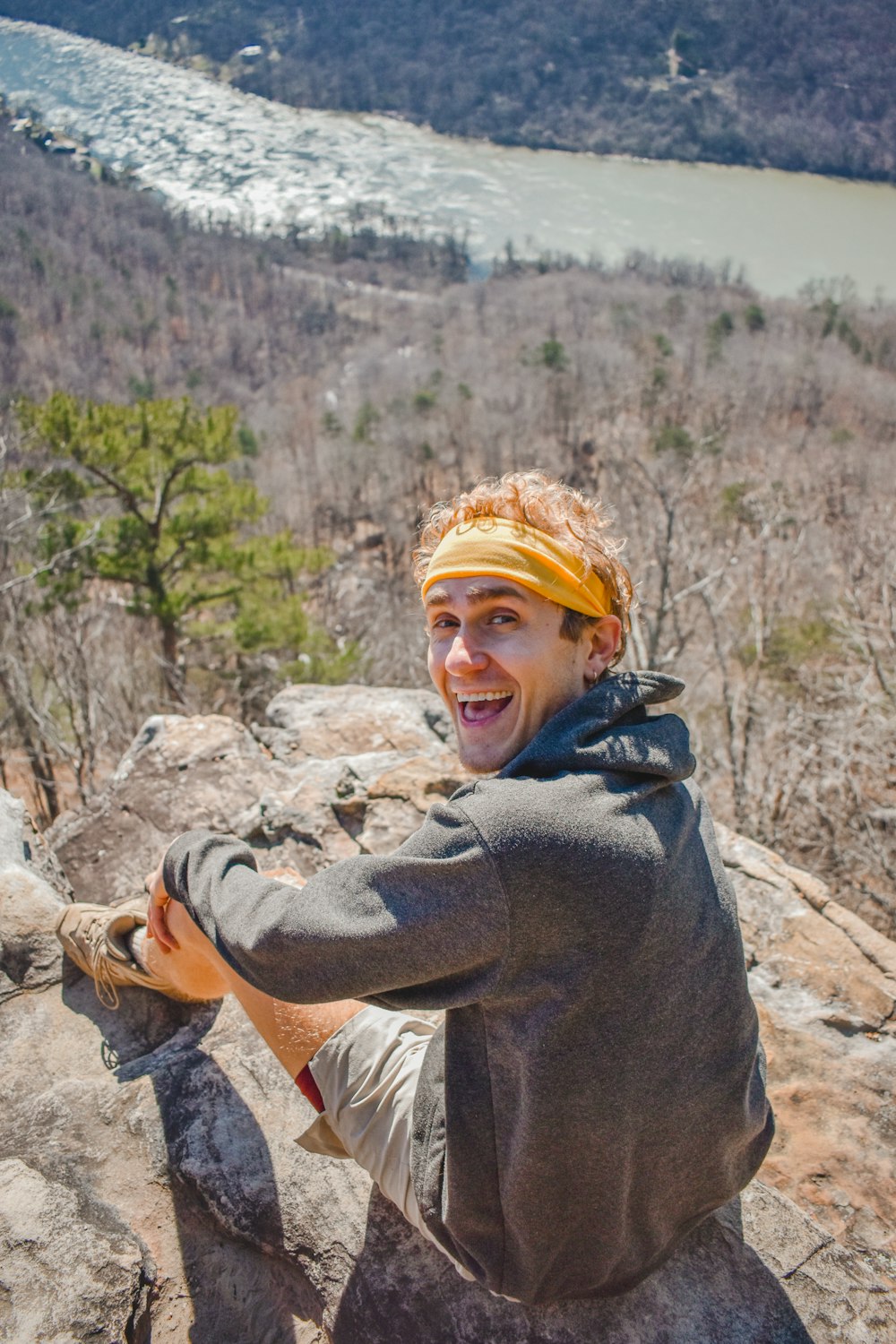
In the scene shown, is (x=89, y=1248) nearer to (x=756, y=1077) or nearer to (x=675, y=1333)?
(x=675, y=1333)

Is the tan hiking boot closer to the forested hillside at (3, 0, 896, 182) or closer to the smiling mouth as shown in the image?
the smiling mouth

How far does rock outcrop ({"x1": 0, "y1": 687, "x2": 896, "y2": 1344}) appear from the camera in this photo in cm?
173

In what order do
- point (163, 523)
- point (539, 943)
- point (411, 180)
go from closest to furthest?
point (539, 943), point (163, 523), point (411, 180)

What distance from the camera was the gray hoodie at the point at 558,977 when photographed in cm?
122

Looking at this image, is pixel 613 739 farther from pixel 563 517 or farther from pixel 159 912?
pixel 159 912

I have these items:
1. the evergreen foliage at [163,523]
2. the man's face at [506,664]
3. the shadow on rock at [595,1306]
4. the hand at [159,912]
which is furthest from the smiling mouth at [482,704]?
the evergreen foliage at [163,523]

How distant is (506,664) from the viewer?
4.91ft

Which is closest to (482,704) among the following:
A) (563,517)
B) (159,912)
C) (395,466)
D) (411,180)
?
(563,517)

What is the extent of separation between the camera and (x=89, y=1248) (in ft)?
5.94

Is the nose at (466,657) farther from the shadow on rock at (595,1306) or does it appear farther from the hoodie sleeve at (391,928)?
the shadow on rock at (595,1306)

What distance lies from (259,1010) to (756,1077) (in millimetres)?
960

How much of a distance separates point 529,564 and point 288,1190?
5.05ft

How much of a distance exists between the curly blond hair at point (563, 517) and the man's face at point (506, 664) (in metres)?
0.04

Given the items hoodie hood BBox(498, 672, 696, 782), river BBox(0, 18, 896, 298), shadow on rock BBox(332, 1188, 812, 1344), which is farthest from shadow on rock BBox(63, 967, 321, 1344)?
river BBox(0, 18, 896, 298)
